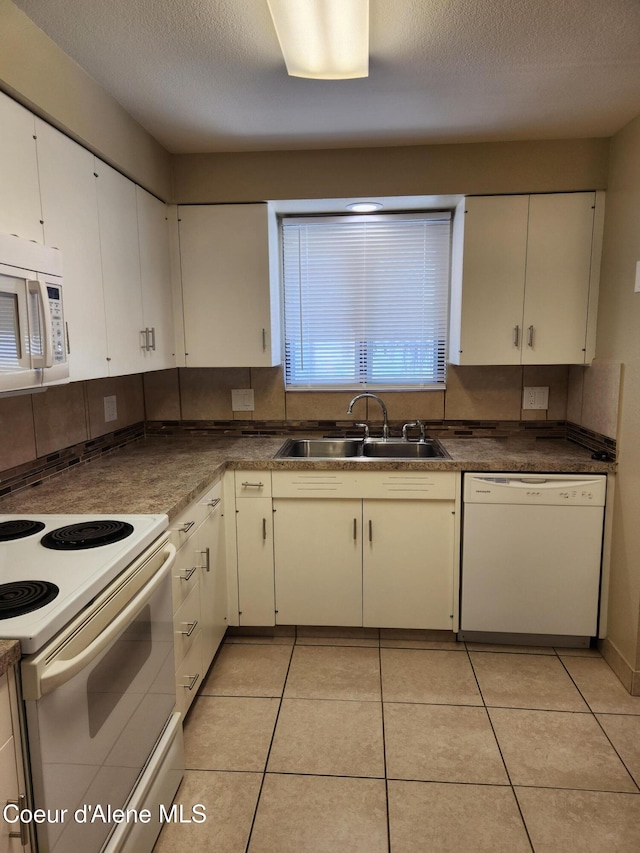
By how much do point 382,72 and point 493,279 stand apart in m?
1.14

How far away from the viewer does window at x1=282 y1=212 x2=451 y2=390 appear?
309cm

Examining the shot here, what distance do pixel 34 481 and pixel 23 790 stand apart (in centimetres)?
132

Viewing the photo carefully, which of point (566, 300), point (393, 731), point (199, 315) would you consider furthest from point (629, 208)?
point (393, 731)

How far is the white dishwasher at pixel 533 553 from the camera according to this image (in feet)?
8.25

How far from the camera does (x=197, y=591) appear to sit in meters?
2.19

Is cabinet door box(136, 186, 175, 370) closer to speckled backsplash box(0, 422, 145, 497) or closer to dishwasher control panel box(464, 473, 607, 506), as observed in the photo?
speckled backsplash box(0, 422, 145, 497)

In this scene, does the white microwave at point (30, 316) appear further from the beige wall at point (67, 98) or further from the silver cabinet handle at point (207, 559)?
the silver cabinet handle at point (207, 559)

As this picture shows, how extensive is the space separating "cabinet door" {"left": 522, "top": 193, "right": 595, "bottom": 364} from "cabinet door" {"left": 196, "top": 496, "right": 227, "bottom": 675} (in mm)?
1732

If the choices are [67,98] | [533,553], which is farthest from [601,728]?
[67,98]

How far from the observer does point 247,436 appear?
3215 millimetres

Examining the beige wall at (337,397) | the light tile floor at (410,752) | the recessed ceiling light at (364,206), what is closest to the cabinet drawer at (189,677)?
the light tile floor at (410,752)

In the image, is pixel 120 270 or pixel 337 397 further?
pixel 337 397

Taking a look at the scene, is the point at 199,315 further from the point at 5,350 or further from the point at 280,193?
the point at 5,350

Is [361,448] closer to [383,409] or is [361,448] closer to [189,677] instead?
[383,409]
